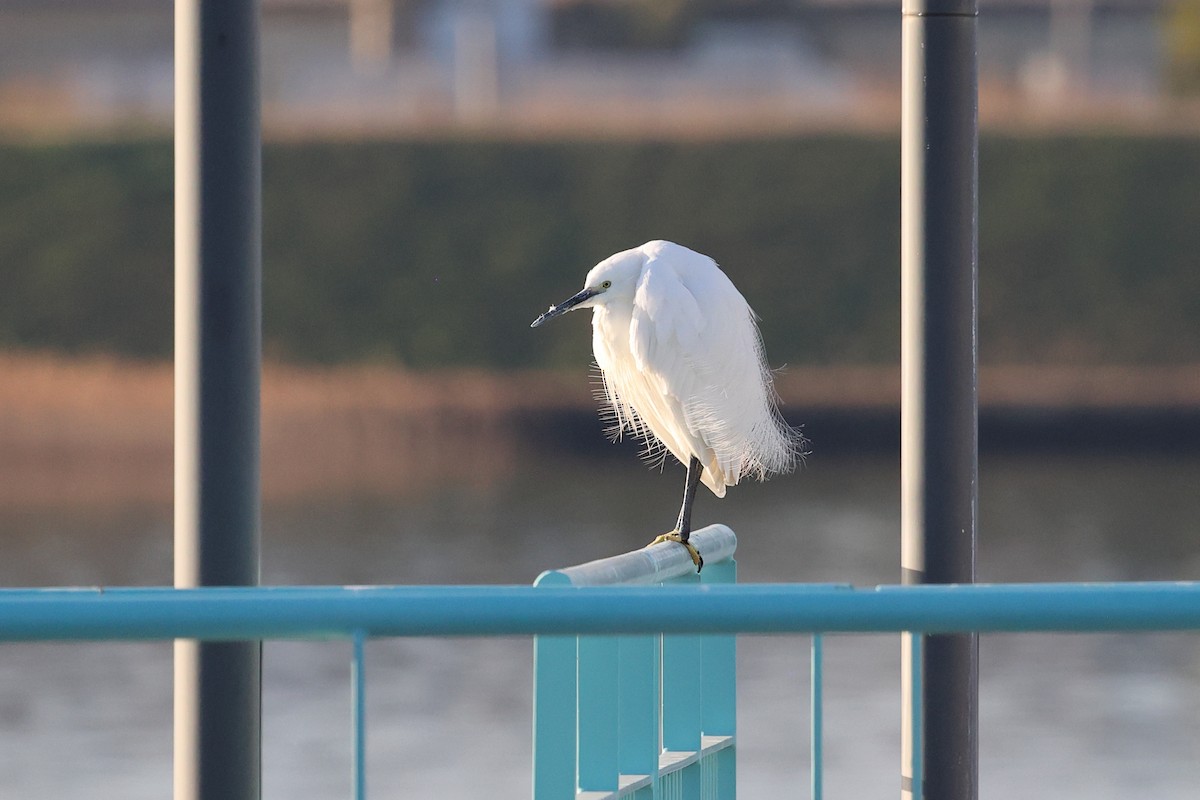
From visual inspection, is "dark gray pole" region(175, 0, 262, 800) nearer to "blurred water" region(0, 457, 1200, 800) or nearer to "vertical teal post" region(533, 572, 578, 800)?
"vertical teal post" region(533, 572, 578, 800)

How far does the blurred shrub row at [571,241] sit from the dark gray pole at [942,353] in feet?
66.0

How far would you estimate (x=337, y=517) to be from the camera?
1616cm

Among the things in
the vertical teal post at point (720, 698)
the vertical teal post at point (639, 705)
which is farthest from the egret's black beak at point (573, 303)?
the vertical teal post at point (639, 705)

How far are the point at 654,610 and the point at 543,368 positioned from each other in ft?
71.4

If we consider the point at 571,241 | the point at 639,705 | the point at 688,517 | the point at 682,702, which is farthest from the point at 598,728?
the point at 571,241

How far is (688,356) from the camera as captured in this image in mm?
5215

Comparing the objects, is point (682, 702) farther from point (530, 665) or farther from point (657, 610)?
point (530, 665)

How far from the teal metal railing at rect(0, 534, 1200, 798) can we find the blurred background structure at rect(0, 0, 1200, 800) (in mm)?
6395

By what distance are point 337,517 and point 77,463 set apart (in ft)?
15.7

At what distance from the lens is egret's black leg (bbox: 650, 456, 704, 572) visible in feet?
11.4

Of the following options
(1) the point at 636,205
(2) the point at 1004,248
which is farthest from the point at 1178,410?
(1) the point at 636,205

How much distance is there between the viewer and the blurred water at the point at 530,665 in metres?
8.27

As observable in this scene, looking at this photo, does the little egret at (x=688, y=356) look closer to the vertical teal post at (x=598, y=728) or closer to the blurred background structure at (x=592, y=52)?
the vertical teal post at (x=598, y=728)

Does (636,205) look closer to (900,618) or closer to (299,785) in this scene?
(299,785)
